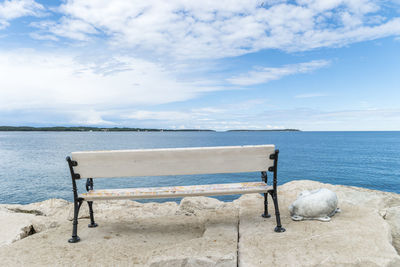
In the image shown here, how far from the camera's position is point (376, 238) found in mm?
3576

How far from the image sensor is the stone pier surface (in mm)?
3213

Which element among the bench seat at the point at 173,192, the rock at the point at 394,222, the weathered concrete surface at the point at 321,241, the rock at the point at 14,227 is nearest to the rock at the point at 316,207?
the weathered concrete surface at the point at 321,241

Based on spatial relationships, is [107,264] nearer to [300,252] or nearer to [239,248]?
[239,248]

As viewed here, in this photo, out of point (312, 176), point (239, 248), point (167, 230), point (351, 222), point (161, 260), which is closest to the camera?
point (161, 260)

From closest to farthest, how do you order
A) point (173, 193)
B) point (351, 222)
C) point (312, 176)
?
point (173, 193), point (351, 222), point (312, 176)

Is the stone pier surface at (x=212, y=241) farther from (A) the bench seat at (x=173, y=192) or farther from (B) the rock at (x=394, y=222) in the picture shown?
(A) the bench seat at (x=173, y=192)

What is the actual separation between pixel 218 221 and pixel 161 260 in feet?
5.70

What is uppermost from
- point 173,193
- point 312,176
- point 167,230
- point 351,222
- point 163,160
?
point 163,160

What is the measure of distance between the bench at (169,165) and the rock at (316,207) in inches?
24.3

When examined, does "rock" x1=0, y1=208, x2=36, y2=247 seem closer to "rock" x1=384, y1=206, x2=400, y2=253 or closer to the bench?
the bench

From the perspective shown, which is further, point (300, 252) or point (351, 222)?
point (351, 222)

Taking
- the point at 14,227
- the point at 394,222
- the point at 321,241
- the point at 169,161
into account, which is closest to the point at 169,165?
the point at 169,161

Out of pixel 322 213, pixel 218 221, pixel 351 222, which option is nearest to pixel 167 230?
pixel 218 221

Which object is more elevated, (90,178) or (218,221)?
(90,178)
